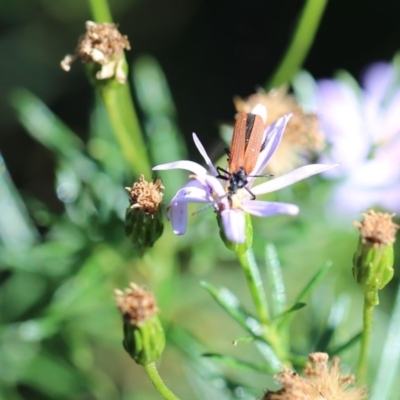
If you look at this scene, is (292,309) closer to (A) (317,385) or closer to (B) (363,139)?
(A) (317,385)

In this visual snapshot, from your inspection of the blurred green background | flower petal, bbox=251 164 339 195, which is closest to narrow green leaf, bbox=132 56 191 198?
the blurred green background

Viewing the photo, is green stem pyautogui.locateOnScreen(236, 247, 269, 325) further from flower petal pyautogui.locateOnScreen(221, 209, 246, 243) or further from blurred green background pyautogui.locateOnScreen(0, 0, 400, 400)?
blurred green background pyautogui.locateOnScreen(0, 0, 400, 400)

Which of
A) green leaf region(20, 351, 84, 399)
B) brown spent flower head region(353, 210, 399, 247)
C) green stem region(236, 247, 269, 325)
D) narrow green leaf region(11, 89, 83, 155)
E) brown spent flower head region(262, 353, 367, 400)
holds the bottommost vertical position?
brown spent flower head region(262, 353, 367, 400)

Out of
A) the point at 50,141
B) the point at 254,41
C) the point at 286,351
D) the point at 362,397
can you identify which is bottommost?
the point at 362,397

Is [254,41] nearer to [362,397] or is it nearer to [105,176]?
[105,176]

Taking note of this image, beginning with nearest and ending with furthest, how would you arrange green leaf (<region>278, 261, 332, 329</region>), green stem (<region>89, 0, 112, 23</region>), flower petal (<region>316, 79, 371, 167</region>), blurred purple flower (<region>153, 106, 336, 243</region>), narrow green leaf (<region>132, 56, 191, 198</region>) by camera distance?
blurred purple flower (<region>153, 106, 336, 243</region>) → green leaf (<region>278, 261, 332, 329</region>) → green stem (<region>89, 0, 112, 23</region>) → narrow green leaf (<region>132, 56, 191, 198</region>) → flower petal (<region>316, 79, 371, 167</region>)

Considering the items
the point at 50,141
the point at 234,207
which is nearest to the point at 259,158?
the point at 234,207
